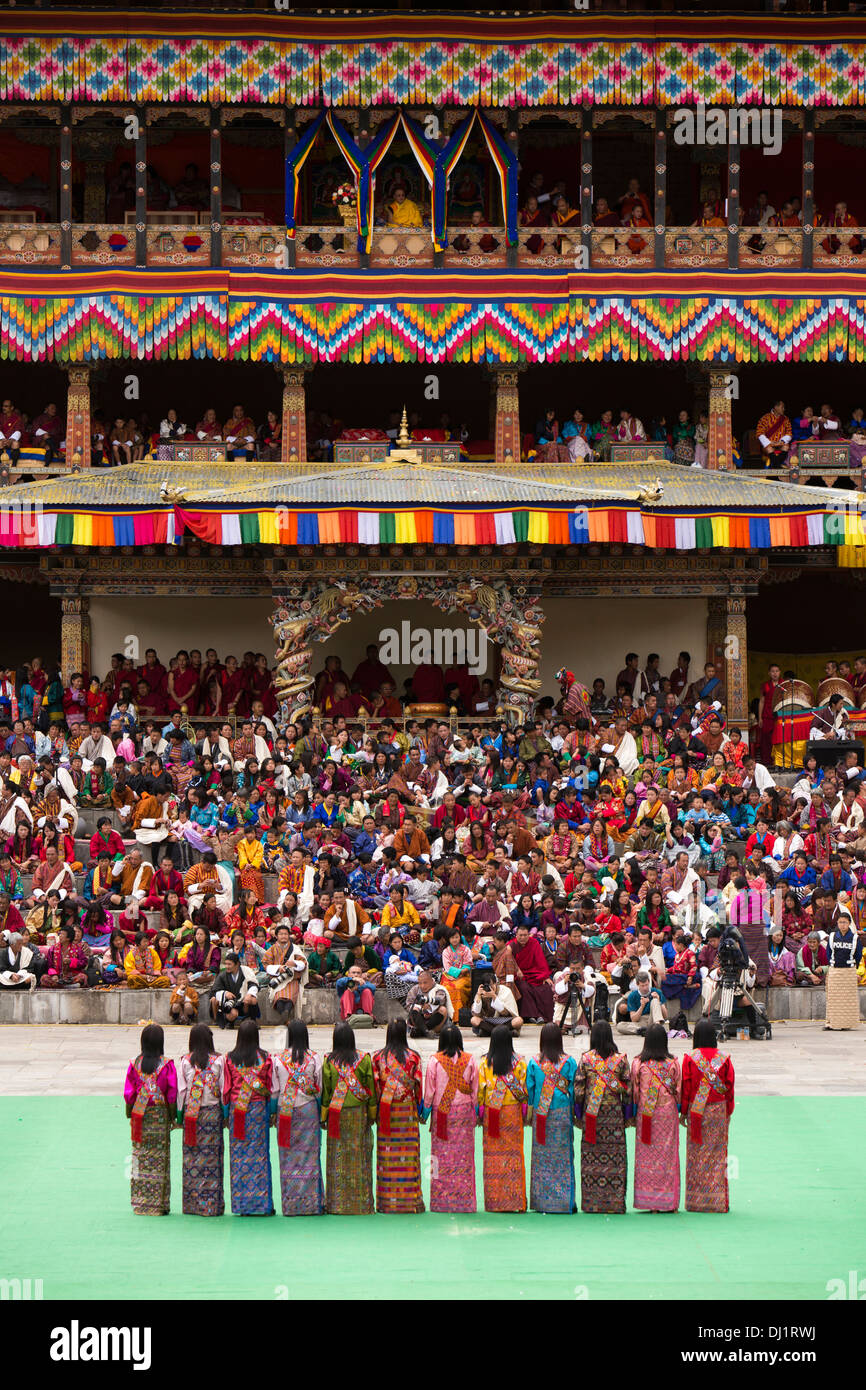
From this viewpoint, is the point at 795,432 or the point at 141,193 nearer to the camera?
the point at 141,193

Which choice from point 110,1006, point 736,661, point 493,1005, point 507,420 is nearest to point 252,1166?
point 493,1005

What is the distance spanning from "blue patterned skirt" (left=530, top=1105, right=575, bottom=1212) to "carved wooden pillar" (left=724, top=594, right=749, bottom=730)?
15930 mm

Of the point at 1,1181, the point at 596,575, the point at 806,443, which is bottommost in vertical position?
the point at 1,1181

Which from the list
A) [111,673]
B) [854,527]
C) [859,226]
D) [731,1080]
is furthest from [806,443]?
[731,1080]

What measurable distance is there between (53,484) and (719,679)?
9913mm

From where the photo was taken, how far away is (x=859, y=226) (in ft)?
105

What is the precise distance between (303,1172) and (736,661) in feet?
56.2

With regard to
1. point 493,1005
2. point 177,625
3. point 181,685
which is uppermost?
point 177,625

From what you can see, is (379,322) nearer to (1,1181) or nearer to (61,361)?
(61,361)

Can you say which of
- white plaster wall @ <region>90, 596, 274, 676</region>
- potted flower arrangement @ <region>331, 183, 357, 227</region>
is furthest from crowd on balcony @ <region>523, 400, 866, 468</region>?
white plaster wall @ <region>90, 596, 274, 676</region>

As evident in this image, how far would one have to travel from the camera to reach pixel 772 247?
30.1m

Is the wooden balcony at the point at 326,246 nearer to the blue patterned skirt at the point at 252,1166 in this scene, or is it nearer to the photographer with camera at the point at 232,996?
the photographer with camera at the point at 232,996

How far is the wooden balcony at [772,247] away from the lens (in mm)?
29984

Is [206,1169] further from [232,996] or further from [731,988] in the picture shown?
[731,988]
